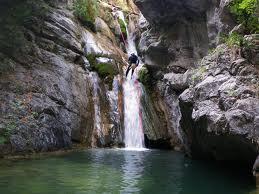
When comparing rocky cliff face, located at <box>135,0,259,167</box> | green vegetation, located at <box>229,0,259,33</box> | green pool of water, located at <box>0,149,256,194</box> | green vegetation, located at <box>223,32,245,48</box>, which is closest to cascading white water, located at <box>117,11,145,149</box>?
rocky cliff face, located at <box>135,0,259,167</box>

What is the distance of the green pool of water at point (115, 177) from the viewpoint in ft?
34.1

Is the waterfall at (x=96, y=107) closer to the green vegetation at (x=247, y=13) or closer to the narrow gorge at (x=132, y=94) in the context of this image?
the narrow gorge at (x=132, y=94)

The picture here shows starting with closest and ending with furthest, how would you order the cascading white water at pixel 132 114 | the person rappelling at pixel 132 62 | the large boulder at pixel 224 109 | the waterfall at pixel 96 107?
the large boulder at pixel 224 109 → the waterfall at pixel 96 107 → the cascading white water at pixel 132 114 → the person rappelling at pixel 132 62

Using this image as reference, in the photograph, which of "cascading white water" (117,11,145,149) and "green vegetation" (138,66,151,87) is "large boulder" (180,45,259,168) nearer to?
"cascading white water" (117,11,145,149)

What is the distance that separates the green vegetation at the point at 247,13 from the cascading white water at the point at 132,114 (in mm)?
9511

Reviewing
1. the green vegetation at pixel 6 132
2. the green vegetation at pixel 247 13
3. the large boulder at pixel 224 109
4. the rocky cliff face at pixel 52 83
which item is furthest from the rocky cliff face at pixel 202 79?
the green vegetation at pixel 6 132

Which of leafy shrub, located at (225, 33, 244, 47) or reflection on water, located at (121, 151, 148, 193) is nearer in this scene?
reflection on water, located at (121, 151, 148, 193)

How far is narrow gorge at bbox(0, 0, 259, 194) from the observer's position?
1262 centimetres

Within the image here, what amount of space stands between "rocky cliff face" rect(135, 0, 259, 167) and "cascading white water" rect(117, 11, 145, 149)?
1219 mm

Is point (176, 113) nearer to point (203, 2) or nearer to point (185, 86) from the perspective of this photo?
point (185, 86)

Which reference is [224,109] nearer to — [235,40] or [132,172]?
[235,40]

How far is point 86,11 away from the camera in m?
27.4

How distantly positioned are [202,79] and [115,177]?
5.50 m

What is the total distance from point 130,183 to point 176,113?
12004 millimetres
